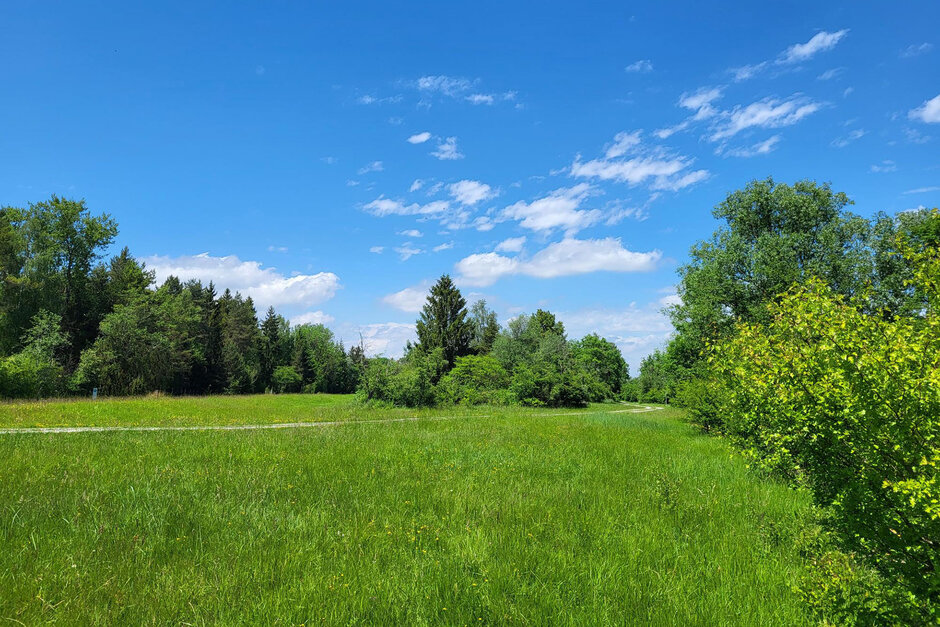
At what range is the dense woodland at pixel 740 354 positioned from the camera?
2826 millimetres

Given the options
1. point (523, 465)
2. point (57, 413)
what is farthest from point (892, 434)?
point (57, 413)

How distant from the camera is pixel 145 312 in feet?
157

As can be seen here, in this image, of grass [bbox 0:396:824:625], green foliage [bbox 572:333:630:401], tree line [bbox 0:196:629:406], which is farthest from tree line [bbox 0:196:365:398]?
green foliage [bbox 572:333:630:401]

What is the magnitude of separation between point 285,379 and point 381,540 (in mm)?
73671

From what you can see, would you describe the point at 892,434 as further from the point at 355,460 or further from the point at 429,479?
the point at 355,460

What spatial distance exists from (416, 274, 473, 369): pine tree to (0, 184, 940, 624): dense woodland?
30cm

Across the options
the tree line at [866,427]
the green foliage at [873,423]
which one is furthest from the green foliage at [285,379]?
the green foliage at [873,423]

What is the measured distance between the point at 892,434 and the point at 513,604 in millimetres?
3454

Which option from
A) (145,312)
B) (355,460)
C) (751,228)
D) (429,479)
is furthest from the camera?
(145,312)

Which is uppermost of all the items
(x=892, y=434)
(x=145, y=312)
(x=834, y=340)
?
(x=145, y=312)

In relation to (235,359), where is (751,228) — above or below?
above

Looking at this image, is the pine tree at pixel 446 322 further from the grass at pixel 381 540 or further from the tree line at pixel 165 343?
the grass at pixel 381 540

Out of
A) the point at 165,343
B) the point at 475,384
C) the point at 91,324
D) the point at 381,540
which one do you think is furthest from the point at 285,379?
the point at 381,540

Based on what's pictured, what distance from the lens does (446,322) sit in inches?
2172
